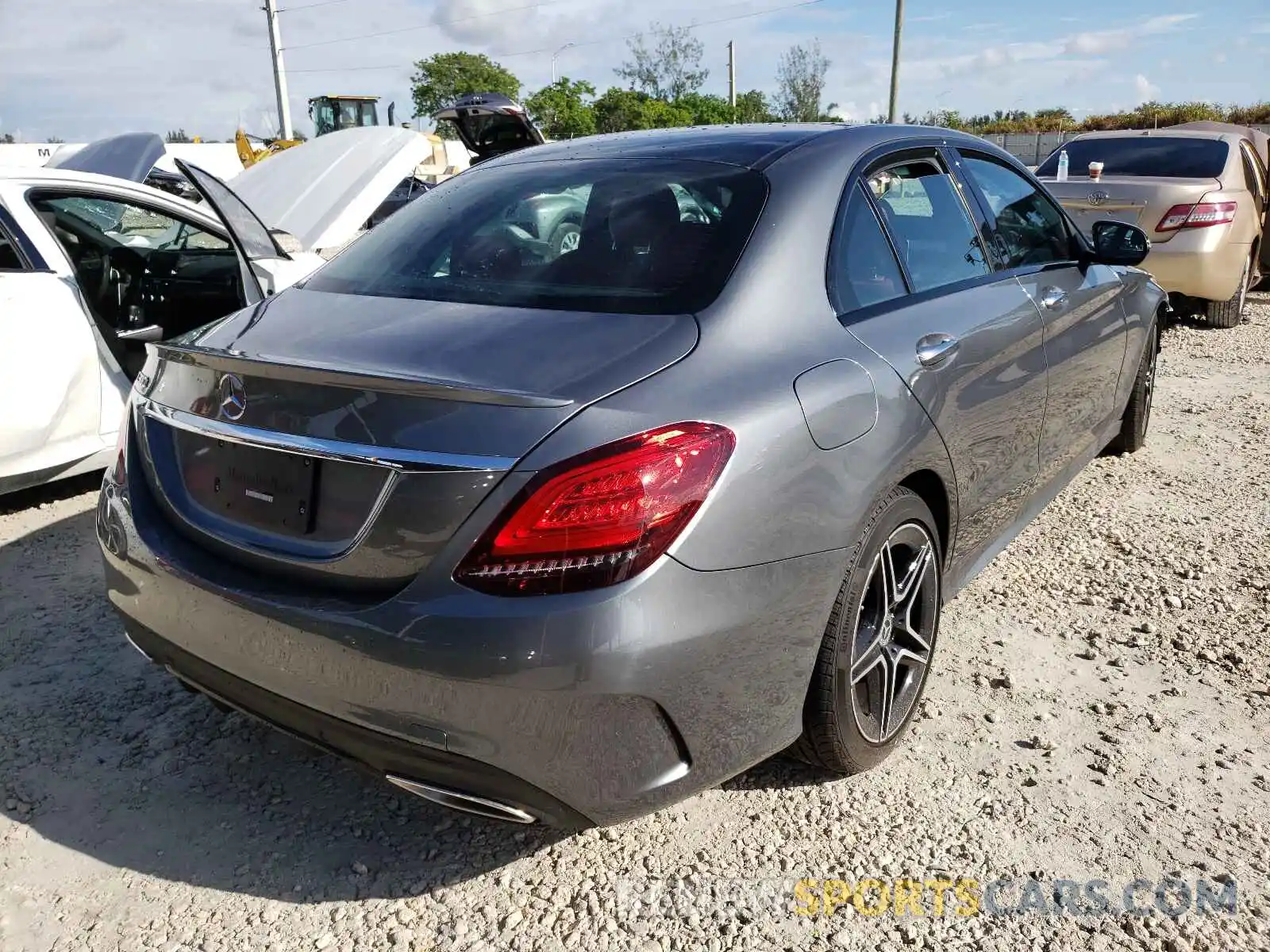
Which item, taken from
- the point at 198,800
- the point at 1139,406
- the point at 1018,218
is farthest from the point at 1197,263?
the point at 198,800

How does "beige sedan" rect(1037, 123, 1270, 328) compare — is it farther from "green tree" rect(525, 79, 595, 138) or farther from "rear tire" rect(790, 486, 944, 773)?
"green tree" rect(525, 79, 595, 138)

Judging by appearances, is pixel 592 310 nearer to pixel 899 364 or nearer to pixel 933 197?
pixel 899 364

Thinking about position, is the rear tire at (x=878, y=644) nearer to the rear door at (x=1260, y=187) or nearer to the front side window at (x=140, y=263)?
the front side window at (x=140, y=263)

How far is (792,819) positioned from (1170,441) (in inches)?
155

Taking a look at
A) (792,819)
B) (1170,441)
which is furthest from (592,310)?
(1170,441)

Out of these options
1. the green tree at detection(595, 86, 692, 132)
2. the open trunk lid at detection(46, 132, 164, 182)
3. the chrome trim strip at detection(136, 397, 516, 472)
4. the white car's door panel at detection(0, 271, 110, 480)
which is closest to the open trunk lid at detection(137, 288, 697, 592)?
the chrome trim strip at detection(136, 397, 516, 472)

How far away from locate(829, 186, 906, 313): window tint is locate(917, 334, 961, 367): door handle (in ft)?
0.47

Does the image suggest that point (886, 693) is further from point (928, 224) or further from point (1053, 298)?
point (1053, 298)

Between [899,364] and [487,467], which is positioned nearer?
[487,467]

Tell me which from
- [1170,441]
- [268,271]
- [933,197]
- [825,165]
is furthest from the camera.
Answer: [1170,441]

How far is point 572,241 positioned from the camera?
8.15 feet

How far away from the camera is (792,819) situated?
238 centimetres

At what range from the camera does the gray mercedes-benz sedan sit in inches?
68.6

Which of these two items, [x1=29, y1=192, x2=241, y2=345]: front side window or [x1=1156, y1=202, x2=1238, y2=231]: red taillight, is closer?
[x1=29, y1=192, x2=241, y2=345]: front side window
